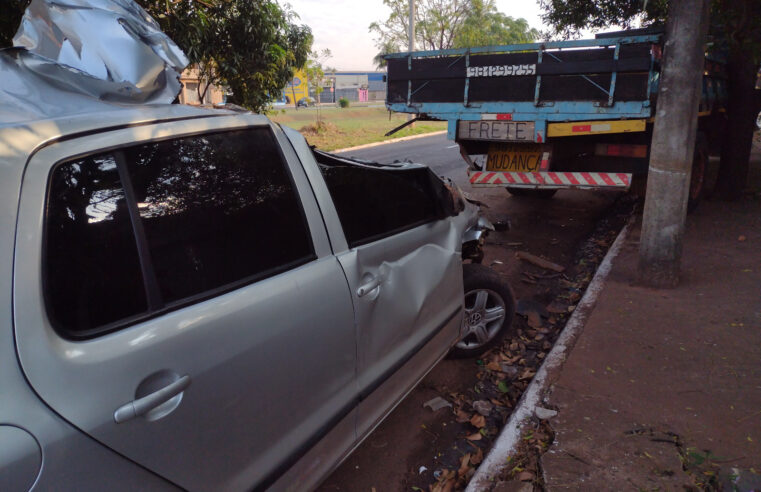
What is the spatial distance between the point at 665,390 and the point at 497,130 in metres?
4.48

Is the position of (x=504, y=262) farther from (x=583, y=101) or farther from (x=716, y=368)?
(x=716, y=368)

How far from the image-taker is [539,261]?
20.6 ft

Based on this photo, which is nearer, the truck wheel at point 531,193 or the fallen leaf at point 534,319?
the fallen leaf at point 534,319

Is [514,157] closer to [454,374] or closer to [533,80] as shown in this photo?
[533,80]

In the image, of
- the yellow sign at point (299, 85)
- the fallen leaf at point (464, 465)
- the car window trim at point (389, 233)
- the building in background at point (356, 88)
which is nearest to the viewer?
the car window trim at point (389, 233)

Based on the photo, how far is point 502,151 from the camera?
7.45 meters

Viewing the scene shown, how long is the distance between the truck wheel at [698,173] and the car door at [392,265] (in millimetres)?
5988

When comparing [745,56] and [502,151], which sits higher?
[745,56]

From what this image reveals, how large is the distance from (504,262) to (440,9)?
114 feet

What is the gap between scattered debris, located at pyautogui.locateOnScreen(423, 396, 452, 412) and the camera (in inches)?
138

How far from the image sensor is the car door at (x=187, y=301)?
1384 millimetres

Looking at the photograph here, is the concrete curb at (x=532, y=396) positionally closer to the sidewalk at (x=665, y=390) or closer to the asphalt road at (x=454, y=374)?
the sidewalk at (x=665, y=390)

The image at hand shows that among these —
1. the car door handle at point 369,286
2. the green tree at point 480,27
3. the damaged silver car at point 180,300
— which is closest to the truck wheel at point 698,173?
the damaged silver car at point 180,300

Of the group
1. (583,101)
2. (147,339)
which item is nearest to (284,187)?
(147,339)
